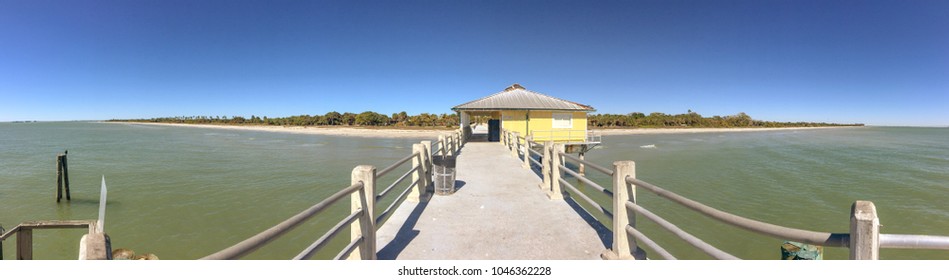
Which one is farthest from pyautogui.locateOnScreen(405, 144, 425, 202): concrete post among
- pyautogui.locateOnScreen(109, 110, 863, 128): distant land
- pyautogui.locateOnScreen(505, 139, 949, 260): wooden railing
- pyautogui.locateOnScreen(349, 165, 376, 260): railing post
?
pyautogui.locateOnScreen(109, 110, 863, 128): distant land

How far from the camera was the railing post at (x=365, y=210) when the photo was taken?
3.24 metres

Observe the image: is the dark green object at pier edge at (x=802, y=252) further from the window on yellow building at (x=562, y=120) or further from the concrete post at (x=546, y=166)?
the window on yellow building at (x=562, y=120)

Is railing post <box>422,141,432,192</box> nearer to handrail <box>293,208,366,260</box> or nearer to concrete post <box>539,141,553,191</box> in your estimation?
concrete post <box>539,141,553,191</box>

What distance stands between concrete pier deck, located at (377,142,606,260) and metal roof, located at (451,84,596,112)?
13522 millimetres

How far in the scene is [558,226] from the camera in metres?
4.52

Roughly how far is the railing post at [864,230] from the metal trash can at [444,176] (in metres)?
5.07

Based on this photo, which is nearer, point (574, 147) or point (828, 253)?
point (828, 253)

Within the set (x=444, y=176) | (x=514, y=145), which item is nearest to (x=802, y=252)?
(x=444, y=176)

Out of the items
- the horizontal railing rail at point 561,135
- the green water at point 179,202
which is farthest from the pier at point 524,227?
the horizontal railing rail at point 561,135

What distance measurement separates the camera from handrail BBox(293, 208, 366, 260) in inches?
94.7

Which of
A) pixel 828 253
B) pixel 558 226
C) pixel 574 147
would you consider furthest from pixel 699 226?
pixel 574 147

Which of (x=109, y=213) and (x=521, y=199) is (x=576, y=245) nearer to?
(x=521, y=199)

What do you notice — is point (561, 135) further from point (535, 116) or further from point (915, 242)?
point (915, 242)

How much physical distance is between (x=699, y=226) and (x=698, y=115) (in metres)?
143
